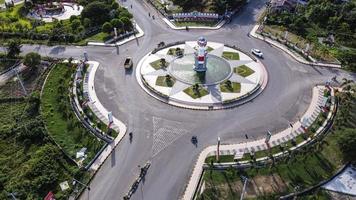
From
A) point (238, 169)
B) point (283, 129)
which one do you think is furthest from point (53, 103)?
point (283, 129)

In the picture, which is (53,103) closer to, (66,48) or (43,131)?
(43,131)

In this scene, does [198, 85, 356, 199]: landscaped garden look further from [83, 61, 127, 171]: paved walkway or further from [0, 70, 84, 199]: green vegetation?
[0, 70, 84, 199]: green vegetation

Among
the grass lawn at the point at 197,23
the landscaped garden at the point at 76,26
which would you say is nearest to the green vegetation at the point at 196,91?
the grass lawn at the point at 197,23

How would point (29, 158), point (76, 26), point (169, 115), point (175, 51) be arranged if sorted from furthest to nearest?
point (76, 26), point (175, 51), point (169, 115), point (29, 158)

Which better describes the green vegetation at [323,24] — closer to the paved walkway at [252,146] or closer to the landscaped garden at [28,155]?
the paved walkway at [252,146]

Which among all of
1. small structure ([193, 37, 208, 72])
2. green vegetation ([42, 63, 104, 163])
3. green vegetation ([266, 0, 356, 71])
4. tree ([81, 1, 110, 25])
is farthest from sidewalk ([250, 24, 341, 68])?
green vegetation ([42, 63, 104, 163])

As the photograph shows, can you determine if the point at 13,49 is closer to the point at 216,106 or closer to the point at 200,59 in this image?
the point at 200,59

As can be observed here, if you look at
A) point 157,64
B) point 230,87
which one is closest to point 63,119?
point 157,64
